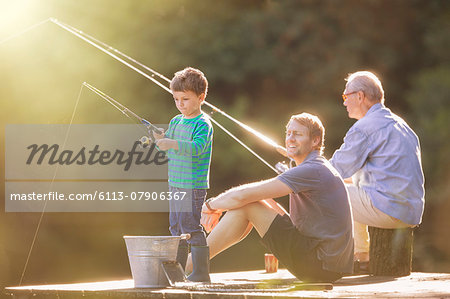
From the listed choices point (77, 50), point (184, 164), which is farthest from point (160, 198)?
point (184, 164)

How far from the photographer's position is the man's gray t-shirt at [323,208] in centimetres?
310

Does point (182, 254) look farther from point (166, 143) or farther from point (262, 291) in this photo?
point (262, 291)

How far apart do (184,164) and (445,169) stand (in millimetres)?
8887

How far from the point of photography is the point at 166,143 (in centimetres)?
344

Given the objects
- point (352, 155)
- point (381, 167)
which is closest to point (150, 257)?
point (352, 155)

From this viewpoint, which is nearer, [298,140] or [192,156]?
[298,140]

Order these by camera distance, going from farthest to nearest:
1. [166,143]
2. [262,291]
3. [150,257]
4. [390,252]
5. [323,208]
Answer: [390,252] → [166,143] → [323,208] → [150,257] → [262,291]

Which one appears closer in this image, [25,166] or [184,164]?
[184,164]

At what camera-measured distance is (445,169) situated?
11.8 m

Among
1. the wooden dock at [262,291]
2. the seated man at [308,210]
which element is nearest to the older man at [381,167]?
the wooden dock at [262,291]

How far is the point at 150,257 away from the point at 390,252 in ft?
4.66

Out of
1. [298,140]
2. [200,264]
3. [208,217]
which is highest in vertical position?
[298,140]

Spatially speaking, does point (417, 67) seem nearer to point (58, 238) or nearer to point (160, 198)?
point (160, 198)

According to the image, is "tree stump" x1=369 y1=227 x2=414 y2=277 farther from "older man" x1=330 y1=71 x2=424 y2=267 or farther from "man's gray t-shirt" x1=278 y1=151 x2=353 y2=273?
"man's gray t-shirt" x1=278 y1=151 x2=353 y2=273
